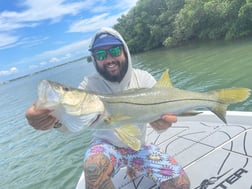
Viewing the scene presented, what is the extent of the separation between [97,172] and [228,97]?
1.59m

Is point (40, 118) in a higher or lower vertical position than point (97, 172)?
higher

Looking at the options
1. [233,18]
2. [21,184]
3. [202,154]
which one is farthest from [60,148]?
[233,18]

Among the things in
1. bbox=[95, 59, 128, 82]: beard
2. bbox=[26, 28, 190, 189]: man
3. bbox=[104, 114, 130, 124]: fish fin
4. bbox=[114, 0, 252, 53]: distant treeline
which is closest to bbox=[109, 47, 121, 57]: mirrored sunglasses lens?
bbox=[26, 28, 190, 189]: man

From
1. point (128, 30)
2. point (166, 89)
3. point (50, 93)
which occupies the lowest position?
point (128, 30)

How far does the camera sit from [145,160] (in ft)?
11.6

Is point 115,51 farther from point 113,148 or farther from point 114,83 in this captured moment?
point 113,148

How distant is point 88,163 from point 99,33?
153 centimetres

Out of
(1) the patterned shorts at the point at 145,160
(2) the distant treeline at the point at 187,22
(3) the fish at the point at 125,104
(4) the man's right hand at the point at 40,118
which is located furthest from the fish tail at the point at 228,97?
(2) the distant treeline at the point at 187,22

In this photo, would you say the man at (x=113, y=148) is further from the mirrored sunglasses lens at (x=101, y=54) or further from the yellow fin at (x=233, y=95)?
the yellow fin at (x=233, y=95)

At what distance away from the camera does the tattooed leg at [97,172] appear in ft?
10.5

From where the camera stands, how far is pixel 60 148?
10445 mm

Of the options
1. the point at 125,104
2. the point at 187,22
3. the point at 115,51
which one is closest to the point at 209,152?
the point at 115,51

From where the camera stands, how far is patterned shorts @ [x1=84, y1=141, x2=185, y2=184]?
11.2 ft

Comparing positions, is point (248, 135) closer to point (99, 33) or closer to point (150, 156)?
point (150, 156)
